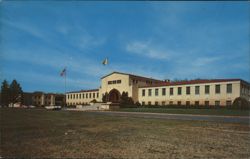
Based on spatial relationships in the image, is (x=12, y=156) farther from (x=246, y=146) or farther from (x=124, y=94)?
(x=124, y=94)

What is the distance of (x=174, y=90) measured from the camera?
2110 inches

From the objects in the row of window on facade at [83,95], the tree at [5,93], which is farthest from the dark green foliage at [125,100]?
the tree at [5,93]

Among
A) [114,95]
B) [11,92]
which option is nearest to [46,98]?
[11,92]

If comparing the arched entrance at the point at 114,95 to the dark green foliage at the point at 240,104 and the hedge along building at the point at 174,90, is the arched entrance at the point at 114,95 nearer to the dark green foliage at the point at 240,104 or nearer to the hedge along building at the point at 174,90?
the hedge along building at the point at 174,90

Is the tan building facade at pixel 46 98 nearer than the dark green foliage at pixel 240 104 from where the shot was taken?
No

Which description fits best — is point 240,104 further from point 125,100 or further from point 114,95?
point 114,95

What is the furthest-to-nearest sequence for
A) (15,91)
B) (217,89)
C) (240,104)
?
1. (15,91)
2. (217,89)
3. (240,104)

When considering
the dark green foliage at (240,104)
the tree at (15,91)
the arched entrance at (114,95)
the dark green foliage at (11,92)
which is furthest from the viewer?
the tree at (15,91)

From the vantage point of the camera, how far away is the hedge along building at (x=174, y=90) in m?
44.9

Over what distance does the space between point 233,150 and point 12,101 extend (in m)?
97.4

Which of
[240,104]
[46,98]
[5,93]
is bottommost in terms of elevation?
[46,98]

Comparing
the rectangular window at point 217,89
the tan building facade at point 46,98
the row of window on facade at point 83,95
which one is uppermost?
the rectangular window at point 217,89

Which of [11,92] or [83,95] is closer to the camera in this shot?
[83,95]

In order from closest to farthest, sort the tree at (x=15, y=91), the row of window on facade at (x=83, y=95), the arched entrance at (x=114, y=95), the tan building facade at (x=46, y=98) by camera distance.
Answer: the arched entrance at (x=114, y=95), the row of window on facade at (x=83, y=95), the tree at (x=15, y=91), the tan building facade at (x=46, y=98)
